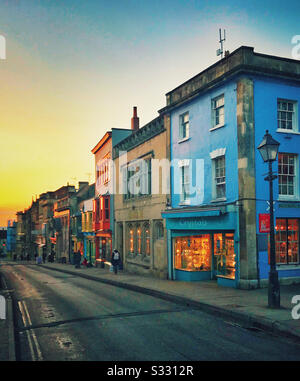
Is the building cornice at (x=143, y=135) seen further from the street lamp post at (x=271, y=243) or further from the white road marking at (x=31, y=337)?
the white road marking at (x=31, y=337)

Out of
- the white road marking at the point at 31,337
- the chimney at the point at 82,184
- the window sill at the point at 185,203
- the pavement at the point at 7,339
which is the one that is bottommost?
the white road marking at the point at 31,337

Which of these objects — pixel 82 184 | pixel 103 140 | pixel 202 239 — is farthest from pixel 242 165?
pixel 82 184

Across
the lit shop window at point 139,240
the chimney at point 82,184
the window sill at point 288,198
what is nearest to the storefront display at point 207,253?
the window sill at point 288,198

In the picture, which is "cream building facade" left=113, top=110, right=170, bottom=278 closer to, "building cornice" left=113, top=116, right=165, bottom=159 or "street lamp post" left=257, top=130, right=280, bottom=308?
"building cornice" left=113, top=116, right=165, bottom=159

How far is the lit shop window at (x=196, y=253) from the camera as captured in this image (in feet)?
68.2

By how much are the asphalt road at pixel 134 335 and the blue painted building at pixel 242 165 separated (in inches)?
183

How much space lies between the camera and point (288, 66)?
1819 centimetres

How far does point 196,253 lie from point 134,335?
38.8 ft

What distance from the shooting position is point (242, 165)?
1689 cm

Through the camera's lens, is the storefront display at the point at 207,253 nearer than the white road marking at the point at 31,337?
No

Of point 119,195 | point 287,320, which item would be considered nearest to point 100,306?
point 287,320

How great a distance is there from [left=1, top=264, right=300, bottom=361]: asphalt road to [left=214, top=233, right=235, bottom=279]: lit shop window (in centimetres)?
424

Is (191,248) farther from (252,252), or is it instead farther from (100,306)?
(100,306)
